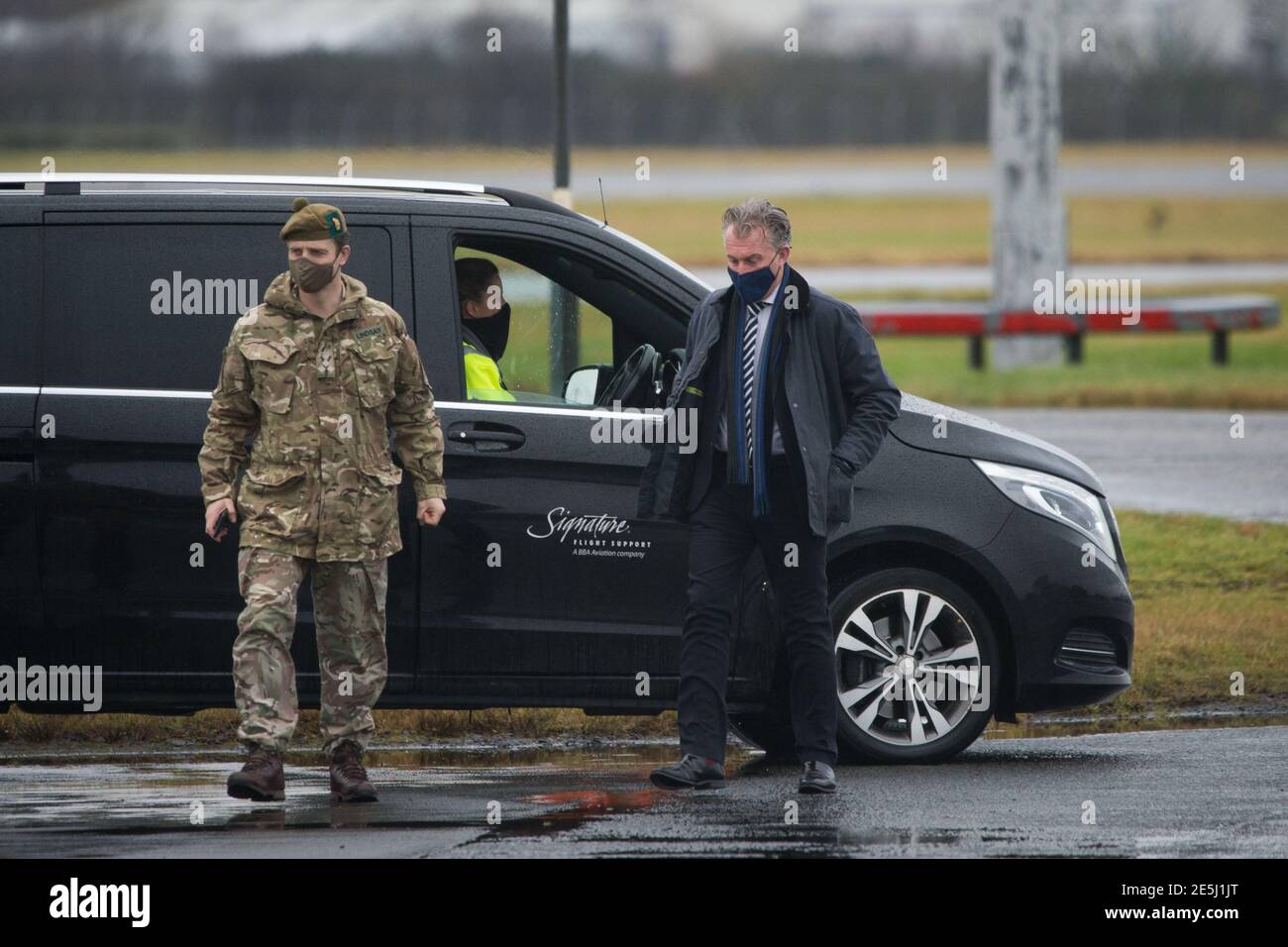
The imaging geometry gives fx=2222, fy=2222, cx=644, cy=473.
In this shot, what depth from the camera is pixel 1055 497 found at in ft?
24.5

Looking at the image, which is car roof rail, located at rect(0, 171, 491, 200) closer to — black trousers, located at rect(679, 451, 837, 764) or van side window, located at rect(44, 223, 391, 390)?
van side window, located at rect(44, 223, 391, 390)

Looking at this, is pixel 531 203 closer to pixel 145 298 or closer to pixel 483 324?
pixel 483 324

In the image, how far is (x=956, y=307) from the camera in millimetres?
21719

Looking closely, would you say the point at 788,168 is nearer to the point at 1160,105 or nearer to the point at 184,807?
the point at 1160,105

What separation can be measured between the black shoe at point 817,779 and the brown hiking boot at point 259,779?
1.60m

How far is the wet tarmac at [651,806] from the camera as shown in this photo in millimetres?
6008

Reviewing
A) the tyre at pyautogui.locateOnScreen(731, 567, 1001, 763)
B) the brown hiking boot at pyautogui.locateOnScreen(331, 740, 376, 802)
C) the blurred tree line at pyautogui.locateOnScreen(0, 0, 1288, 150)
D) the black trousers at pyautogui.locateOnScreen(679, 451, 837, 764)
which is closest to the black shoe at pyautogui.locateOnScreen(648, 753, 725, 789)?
the black trousers at pyautogui.locateOnScreen(679, 451, 837, 764)

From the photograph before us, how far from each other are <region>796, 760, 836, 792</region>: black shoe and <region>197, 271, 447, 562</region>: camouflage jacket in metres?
1.44

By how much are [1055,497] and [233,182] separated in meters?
2.94

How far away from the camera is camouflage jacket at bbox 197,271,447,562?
21.5 ft

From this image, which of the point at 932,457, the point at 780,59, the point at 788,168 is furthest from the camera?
the point at 780,59

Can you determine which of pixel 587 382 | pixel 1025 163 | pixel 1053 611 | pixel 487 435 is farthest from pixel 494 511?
pixel 1025 163
